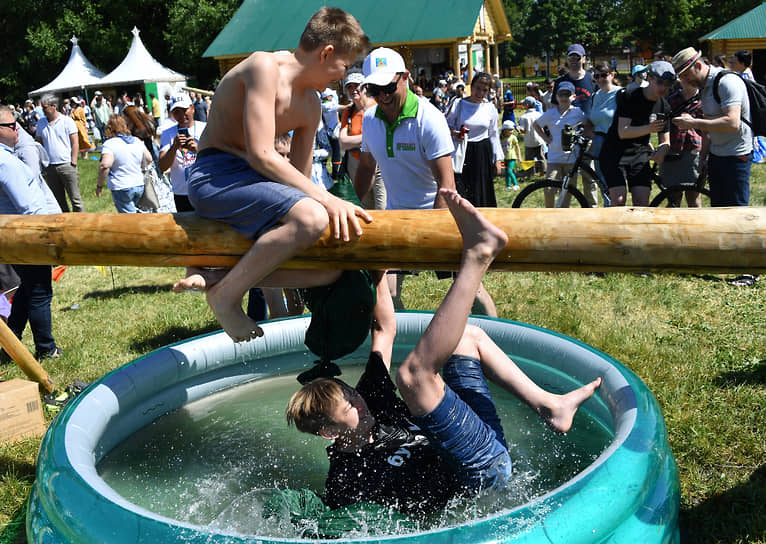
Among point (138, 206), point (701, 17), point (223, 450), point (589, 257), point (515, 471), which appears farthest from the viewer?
point (701, 17)

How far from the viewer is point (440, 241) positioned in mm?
2865

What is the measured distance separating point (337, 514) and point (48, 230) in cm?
183

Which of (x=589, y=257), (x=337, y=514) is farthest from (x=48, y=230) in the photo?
(x=589, y=257)

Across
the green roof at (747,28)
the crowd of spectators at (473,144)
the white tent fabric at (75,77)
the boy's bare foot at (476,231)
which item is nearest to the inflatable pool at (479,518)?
the boy's bare foot at (476,231)

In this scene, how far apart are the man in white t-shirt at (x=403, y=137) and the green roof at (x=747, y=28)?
73.8ft

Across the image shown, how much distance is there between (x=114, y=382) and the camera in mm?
4012

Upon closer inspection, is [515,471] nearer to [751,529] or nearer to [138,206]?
[751,529]

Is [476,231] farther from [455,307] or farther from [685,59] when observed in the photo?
[685,59]

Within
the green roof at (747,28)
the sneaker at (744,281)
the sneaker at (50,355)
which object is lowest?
the sneaker at (744,281)

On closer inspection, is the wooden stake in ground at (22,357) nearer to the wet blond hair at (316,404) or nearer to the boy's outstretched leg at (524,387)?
the wet blond hair at (316,404)

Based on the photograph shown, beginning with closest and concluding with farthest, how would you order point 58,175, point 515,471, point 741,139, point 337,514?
point 337,514, point 515,471, point 741,139, point 58,175

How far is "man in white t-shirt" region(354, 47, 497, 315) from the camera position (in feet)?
15.4

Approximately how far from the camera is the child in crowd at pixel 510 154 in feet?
40.4

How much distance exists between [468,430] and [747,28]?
2538cm
